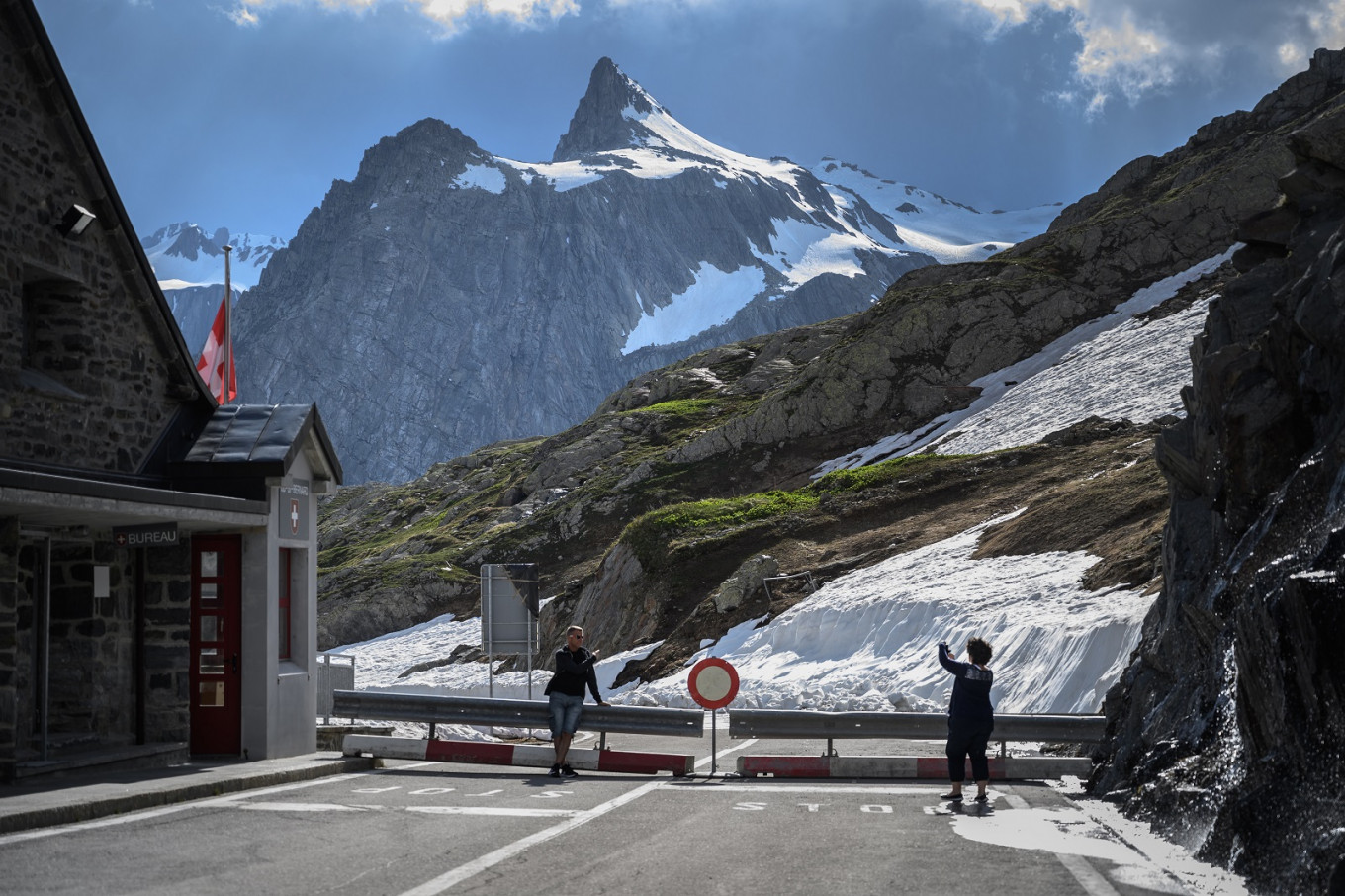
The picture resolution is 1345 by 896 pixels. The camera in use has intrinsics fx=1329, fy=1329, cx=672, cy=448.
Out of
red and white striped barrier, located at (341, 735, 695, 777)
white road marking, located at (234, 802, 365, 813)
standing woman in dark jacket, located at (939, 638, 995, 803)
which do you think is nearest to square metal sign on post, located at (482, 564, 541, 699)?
red and white striped barrier, located at (341, 735, 695, 777)

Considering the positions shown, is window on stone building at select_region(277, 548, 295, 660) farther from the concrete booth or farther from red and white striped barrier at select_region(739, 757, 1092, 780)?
red and white striped barrier at select_region(739, 757, 1092, 780)

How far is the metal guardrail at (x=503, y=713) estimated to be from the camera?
16031 millimetres

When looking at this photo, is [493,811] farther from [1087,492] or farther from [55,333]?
[1087,492]

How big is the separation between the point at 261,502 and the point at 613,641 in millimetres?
26976

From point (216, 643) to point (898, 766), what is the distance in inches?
329

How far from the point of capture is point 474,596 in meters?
66.6

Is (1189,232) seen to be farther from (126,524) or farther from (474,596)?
(126,524)

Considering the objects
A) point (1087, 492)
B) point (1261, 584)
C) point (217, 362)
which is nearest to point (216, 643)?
point (217, 362)

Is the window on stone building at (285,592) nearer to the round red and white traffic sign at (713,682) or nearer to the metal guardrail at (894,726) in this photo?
the round red and white traffic sign at (713,682)

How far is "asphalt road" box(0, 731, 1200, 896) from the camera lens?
790 cm

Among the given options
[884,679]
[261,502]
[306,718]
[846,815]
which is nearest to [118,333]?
[261,502]

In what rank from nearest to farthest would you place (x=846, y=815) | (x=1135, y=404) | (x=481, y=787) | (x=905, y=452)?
1. (x=846, y=815)
2. (x=481, y=787)
3. (x=1135, y=404)
4. (x=905, y=452)

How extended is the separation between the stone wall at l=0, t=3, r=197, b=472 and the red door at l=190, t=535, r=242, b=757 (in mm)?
1540

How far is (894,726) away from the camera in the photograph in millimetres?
15516
